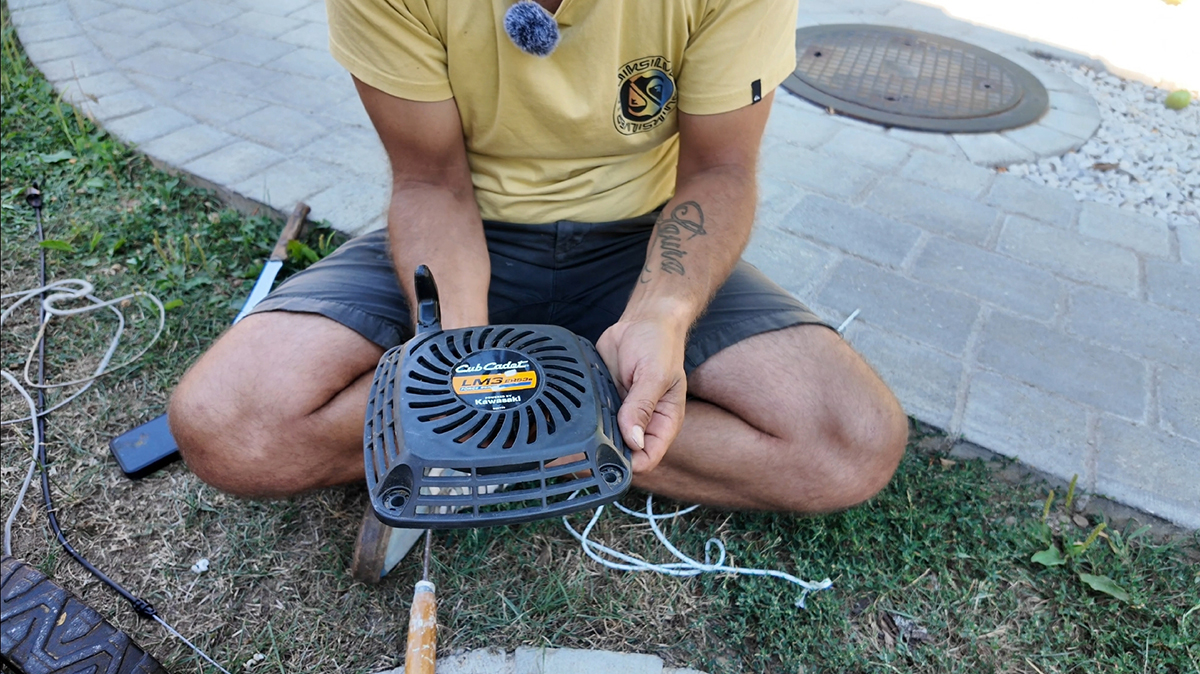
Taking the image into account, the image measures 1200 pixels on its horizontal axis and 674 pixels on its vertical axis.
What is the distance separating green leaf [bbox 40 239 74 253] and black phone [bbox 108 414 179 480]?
0.95m

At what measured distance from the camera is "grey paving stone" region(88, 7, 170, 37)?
380cm

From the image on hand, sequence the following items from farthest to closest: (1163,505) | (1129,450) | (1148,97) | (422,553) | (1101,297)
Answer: (1148,97) → (1101,297) → (1129,450) → (1163,505) → (422,553)

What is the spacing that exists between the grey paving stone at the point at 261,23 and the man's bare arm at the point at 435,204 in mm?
2670

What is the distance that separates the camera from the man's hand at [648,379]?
1154 mm

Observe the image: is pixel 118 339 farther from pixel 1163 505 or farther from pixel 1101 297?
pixel 1101 297

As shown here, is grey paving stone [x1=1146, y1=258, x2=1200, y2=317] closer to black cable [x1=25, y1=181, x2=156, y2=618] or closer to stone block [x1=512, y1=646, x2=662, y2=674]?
stone block [x1=512, y1=646, x2=662, y2=674]

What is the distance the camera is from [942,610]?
62.6 inches

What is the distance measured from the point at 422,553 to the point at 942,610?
3.68ft

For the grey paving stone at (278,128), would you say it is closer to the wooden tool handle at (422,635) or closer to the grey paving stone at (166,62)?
the grey paving stone at (166,62)

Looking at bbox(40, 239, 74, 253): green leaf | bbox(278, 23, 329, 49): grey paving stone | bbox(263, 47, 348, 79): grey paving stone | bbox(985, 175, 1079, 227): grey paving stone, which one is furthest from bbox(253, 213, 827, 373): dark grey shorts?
bbox(278, 23, 329, 49): grey paving stone

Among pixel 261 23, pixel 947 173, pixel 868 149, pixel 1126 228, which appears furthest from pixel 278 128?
pixel 1126 228

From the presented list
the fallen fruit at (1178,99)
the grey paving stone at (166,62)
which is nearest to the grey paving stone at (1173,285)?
the fallen fruit at (1178,99)

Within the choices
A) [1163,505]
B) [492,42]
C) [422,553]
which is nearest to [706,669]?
[422,553]

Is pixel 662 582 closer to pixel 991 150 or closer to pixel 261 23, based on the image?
pixel 991 150
